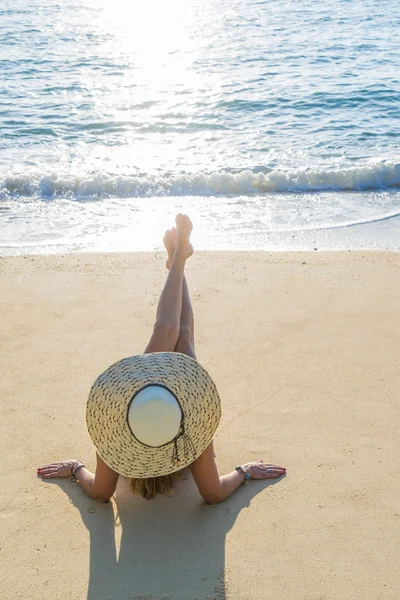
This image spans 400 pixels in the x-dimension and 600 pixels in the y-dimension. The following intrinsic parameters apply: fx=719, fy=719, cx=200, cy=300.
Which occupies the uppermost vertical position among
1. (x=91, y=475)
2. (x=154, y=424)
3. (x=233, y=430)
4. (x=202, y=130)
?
(x=154, y=424)

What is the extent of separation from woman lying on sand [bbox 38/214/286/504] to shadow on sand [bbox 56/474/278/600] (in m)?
0.07

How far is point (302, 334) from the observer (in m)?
4.54

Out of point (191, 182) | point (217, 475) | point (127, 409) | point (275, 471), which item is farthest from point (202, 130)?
point (127, 409)

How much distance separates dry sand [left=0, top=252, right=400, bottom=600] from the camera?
2.83 m

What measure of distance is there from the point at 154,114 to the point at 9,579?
8.85 meters

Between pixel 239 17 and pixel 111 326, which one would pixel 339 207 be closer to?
pixel 111 326

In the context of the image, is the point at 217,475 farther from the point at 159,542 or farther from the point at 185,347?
the point at 185,347

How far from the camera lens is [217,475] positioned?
10.4 feet

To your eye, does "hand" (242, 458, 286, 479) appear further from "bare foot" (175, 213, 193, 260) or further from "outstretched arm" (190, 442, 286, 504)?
"bare foot" (175, 213, 193, 260)

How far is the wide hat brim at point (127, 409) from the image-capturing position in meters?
2.65

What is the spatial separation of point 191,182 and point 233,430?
15.9 feet

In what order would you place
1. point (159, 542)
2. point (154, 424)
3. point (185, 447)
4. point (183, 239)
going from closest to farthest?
1. point (154, 424)
2. point (185, 447)
3. point (159, 542)
4. point (183, 239)

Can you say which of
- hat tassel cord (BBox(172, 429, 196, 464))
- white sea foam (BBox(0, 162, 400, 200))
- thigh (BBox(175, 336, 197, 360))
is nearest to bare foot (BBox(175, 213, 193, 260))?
thigh (BBox(175, 336, 197, 360))

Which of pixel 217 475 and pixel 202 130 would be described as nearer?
pixel 217 475
